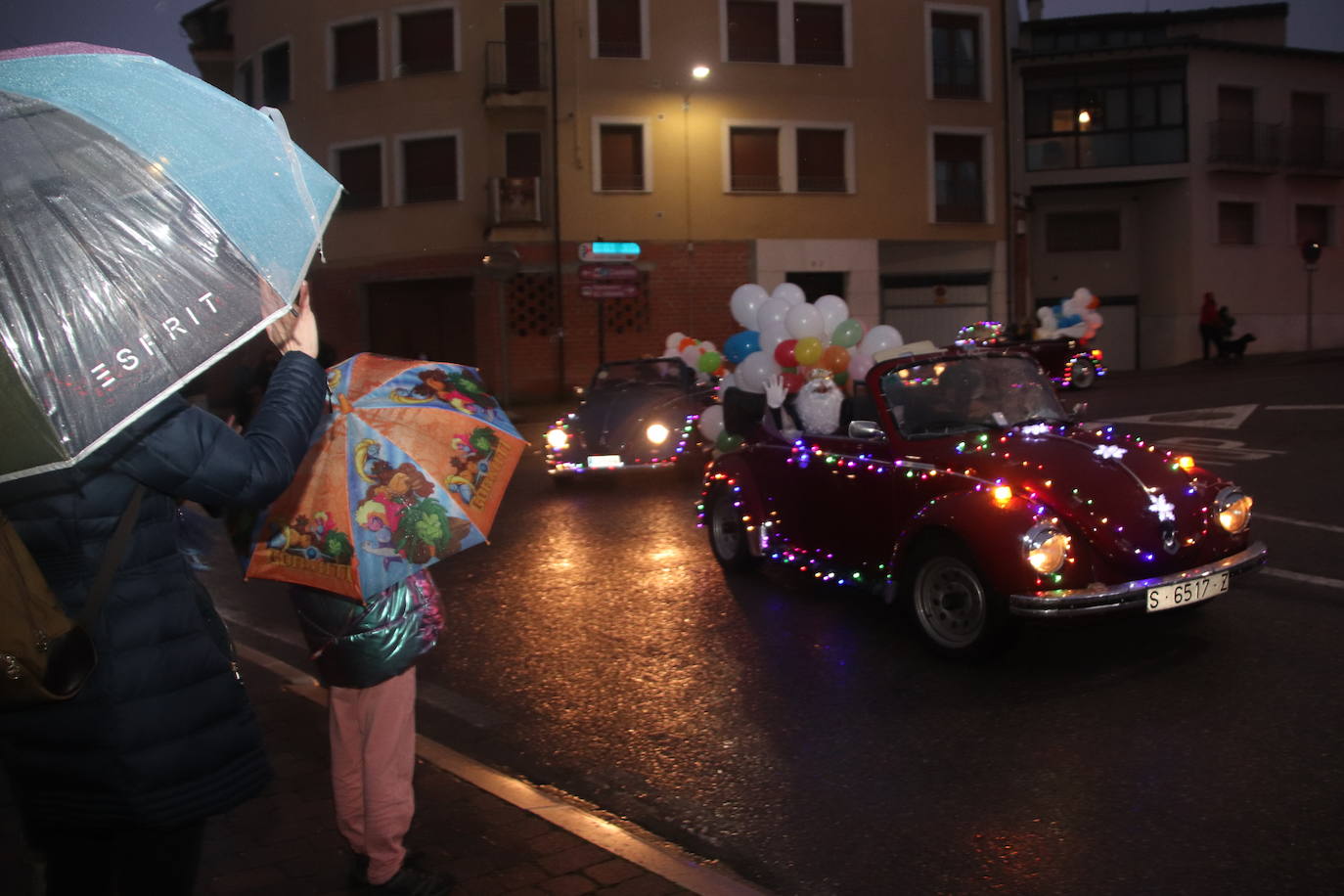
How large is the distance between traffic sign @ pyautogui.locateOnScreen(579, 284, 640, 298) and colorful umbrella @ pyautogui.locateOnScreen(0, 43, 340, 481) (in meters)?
25.1

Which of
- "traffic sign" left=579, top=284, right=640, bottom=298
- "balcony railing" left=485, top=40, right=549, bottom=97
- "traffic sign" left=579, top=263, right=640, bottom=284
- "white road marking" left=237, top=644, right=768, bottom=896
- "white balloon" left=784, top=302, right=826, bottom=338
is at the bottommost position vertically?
"white road marking" left=237, top=644, right=768, bottom=896

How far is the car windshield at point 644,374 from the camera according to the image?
47.9 ft

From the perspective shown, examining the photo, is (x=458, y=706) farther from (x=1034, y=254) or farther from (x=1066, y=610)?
(x=1034, y=254)

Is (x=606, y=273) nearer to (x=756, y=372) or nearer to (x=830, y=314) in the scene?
(x=830, y=314)

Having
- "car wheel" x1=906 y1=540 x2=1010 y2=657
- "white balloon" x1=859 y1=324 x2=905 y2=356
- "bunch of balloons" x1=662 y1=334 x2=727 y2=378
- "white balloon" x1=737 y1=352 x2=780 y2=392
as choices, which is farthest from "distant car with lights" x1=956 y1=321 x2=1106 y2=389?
"car wheel" x1=906 y1=540 x2=1010 y2=657

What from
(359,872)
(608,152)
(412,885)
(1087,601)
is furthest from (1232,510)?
(608,152)

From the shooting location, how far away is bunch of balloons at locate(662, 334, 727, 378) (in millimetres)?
13570

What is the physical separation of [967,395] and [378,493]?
4.62 m

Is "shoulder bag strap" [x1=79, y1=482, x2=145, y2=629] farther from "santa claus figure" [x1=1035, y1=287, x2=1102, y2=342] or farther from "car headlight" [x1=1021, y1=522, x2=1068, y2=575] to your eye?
"santa claus figure" [x1=1035, y1=287, x2=1102, y2=342]

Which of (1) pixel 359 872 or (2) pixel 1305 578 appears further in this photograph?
(2) pixel 1305 578

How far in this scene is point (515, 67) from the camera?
98.7ft

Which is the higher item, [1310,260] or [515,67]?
[515,67]

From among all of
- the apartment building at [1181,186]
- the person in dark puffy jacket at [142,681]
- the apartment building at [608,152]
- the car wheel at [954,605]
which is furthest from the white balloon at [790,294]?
the apartment building at [1181,186]

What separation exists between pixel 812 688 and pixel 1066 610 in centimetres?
129
